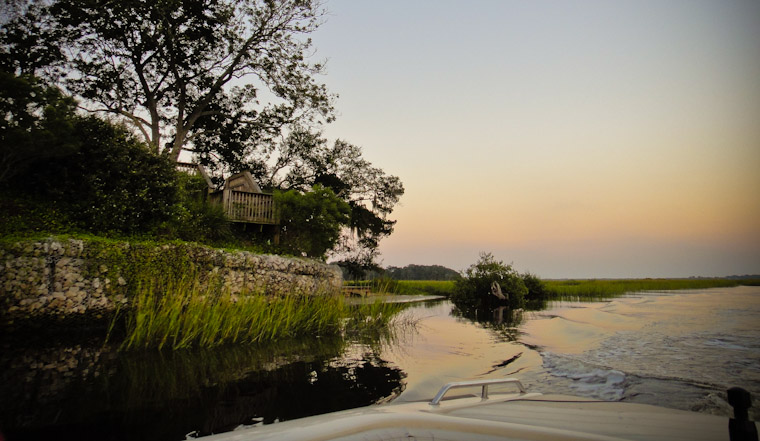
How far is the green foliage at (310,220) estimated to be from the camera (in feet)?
57.0

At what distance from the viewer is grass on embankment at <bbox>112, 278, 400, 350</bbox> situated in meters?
7.46

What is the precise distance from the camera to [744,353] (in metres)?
7.14

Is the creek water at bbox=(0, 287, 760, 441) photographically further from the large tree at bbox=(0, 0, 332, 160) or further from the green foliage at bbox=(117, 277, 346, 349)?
the large tree at bbox=(0, 0, 332, 160)

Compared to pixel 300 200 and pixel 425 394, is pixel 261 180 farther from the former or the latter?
pixel 425 394

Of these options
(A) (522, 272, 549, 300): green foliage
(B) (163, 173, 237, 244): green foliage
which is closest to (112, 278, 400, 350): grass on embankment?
(B) (163, 173, 237, 244): green foliage

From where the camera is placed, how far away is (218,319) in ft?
26.3

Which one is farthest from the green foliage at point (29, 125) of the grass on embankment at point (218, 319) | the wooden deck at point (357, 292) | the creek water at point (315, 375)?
the wooden deck at point (357, 292)

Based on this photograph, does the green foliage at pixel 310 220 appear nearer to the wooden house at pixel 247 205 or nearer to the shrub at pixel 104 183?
the wooden house at pixel 247 205

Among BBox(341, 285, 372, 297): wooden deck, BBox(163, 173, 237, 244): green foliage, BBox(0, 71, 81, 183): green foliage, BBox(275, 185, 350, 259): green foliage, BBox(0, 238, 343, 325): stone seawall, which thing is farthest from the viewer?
BBox(275, 185, 350, 259): green foliage

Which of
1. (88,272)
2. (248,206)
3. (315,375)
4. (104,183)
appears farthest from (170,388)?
(248,206)

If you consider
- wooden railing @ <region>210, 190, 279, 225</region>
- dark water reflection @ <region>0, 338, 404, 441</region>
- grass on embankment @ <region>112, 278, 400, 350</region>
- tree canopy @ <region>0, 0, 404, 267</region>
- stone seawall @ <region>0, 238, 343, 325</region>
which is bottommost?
dark water reflection @ <region>0, 338, 404, 441</region>

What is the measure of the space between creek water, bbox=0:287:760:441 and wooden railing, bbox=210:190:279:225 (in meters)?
9.40

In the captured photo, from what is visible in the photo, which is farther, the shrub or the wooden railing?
the wooden railing

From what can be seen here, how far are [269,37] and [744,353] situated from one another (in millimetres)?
22483
